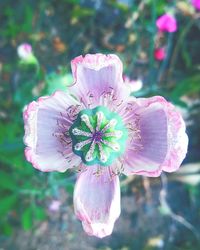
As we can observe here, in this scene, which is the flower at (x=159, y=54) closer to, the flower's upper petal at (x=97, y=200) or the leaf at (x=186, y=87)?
the leaf at (x=186, y=87)

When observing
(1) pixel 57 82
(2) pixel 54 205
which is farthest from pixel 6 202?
(1) pixel 57 82

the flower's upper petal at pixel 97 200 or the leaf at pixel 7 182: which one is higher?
the flower's upper petal at pixel 97 200

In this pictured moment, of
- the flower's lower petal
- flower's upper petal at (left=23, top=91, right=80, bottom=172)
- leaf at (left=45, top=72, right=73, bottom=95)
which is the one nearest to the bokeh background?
leaf at (left=45, top=72, right=73, bottom=95)

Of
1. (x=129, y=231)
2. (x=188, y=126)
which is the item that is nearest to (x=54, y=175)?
(x=129, y=231)

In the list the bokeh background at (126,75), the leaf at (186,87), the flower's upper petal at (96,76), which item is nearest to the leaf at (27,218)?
the bokeh background at (126,75)

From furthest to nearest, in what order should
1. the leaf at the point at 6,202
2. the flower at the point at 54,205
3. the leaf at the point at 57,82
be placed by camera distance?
1. the flower at the point at 54,205
2. the leaf at the point at 6,202
3. the leaf at the point at 57,82

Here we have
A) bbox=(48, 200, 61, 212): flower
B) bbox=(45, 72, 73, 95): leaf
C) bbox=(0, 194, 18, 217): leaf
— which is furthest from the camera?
bbox=(48, 200, 61, 212): flower

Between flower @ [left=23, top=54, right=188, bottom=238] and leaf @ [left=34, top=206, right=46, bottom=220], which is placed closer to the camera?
flower @ [left=23, top=54, right=188, bottom=238]

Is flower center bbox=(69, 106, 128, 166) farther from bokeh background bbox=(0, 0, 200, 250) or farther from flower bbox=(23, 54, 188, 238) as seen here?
bokeh background bbox=(0, 0, 200, 250)
